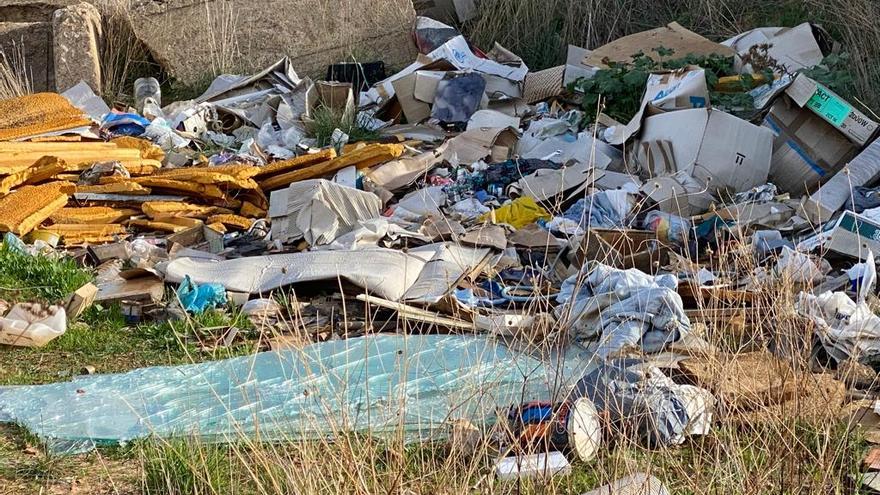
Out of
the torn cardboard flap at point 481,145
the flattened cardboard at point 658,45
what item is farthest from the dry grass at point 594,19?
the torn cardboard flap at point 481,145

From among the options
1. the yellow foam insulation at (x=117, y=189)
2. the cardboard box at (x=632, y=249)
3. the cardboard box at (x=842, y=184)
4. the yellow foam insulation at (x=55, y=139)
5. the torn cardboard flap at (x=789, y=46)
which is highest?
the torn cardboard flap at (x=789, y=46)

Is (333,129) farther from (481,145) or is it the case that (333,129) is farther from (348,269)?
(348,269)

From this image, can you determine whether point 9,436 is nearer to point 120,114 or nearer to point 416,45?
point 120,114

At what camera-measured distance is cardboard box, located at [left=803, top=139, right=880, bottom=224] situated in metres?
6.49

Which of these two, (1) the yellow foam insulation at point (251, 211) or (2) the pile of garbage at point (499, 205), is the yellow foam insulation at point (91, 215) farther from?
(1) the yellow foam insulation at point (251, 211)

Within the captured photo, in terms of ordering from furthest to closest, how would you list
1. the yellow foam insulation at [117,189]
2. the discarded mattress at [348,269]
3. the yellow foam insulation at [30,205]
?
the yellow foam insulation at [117,189]
the yellow foam insulation at [30,205]
the discarded mattress at [348,269]

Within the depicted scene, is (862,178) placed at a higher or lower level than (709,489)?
A: lower

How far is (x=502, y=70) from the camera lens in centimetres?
1005

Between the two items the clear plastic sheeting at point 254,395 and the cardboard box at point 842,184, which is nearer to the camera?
the clear plastic sheeting at point 254,395

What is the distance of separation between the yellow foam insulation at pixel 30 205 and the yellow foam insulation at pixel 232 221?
3.49ft

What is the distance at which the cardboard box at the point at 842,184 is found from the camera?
6488 millimetres

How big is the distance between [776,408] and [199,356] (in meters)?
2.88

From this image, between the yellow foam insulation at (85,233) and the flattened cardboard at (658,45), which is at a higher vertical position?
the flattened cardboard at (658,45)

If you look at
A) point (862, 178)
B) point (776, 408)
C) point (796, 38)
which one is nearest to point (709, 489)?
point (776, 408)
